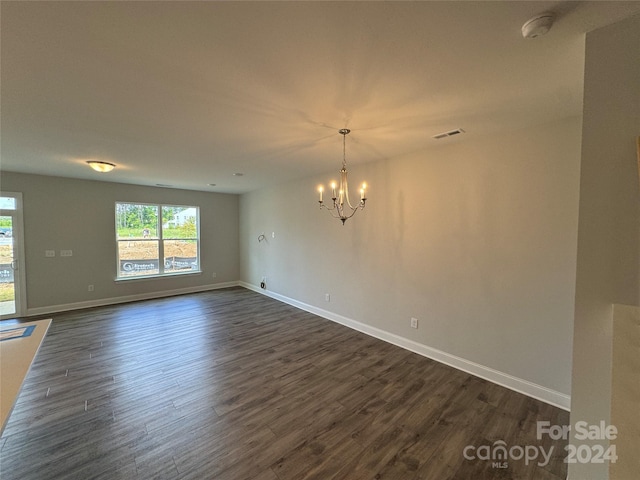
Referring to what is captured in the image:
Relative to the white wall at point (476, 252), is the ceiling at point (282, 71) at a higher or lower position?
higher

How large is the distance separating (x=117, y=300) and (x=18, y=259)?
1694 mm

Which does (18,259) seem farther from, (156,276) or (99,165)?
(99,165)

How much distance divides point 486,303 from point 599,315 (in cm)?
147

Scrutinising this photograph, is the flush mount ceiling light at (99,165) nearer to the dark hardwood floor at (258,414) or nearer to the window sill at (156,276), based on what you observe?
the dark hardwood floor at (258,414)

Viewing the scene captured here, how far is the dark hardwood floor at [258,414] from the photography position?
1.70 metres

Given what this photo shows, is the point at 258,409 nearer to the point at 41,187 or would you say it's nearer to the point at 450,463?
the point at 450,463

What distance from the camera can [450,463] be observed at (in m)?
1.74

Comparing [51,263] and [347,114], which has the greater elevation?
[347,114]

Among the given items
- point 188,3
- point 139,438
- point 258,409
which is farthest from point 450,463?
point 188,3

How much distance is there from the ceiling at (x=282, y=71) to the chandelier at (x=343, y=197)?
359 mm

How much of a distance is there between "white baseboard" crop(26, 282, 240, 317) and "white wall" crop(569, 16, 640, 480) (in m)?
6.93

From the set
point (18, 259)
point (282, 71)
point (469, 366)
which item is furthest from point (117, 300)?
point (469, 366)

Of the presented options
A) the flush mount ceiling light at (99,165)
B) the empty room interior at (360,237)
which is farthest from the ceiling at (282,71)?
the flush mount ceiling light at (99,165)

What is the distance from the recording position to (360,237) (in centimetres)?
399
